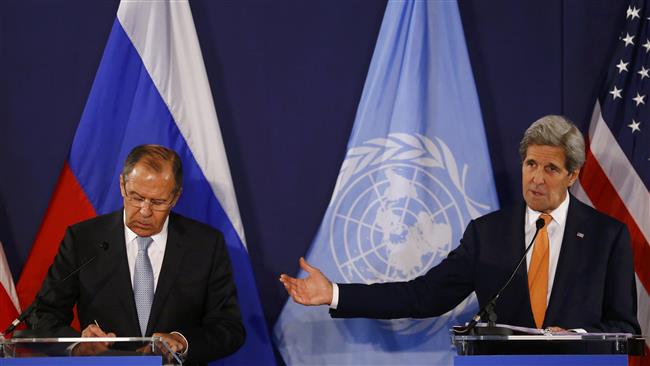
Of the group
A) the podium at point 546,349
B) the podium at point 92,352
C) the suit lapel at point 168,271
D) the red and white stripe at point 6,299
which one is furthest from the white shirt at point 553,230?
the red and white stripe at point 6,299

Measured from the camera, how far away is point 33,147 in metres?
4.62

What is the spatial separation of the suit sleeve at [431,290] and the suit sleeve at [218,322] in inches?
19.9

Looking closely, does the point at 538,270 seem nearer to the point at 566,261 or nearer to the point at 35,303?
the point at 566,261

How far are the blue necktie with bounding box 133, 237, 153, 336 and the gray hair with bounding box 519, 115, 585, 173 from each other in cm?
161

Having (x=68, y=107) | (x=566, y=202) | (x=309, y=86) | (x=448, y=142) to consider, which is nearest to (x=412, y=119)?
(x=448, y=142)

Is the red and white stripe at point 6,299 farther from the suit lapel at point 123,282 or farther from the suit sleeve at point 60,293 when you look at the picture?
the suit lapel at point 123,282

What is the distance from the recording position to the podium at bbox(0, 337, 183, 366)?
271cm

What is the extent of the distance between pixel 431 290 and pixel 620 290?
746mm

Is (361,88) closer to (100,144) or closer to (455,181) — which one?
(455,181)

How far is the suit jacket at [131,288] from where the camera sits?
3787 millimetres

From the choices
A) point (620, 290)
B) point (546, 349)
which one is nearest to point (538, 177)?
point (620, 290)

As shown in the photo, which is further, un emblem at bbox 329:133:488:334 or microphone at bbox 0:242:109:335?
un emblem at bbox 329:133:488:334

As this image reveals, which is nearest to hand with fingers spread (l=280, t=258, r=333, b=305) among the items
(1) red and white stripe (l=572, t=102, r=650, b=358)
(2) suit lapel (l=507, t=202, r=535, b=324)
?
(2) suit lapel (l=507, t=202, r=535, b=324)

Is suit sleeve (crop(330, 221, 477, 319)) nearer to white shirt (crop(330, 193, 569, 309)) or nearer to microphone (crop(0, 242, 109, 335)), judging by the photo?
white shirt (crop(330, 193, 569, 309))
